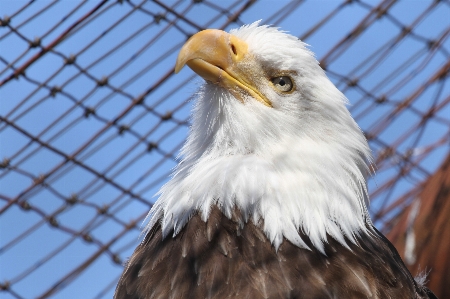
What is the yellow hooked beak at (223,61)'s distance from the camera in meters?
2.83

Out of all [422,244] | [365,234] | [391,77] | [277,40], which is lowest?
[422,244]

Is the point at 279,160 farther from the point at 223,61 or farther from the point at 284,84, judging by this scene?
the point at 223,61

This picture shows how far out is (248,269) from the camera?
253cm

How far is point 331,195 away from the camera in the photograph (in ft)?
9.12

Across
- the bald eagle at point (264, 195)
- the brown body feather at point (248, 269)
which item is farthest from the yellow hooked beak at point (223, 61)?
the brown body feather at point (248, 269)

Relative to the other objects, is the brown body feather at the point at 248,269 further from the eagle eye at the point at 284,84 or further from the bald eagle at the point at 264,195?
the eagle eye at the point at 284,84

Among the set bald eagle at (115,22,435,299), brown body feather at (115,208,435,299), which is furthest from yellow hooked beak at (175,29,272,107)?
brown body feather at (115,208,435,299)

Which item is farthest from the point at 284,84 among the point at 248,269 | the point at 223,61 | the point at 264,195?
the point at 248,269

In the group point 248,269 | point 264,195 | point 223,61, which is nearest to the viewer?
point 248,269

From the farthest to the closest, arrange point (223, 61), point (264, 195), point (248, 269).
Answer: point (223, 61) < point (264, 195) < point (248, 269)

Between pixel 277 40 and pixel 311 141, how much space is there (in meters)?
0.44

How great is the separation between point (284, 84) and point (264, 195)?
49cm

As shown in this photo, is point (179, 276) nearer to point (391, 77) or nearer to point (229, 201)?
point (229, 201)

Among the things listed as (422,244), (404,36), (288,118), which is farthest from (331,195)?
(404,36)
